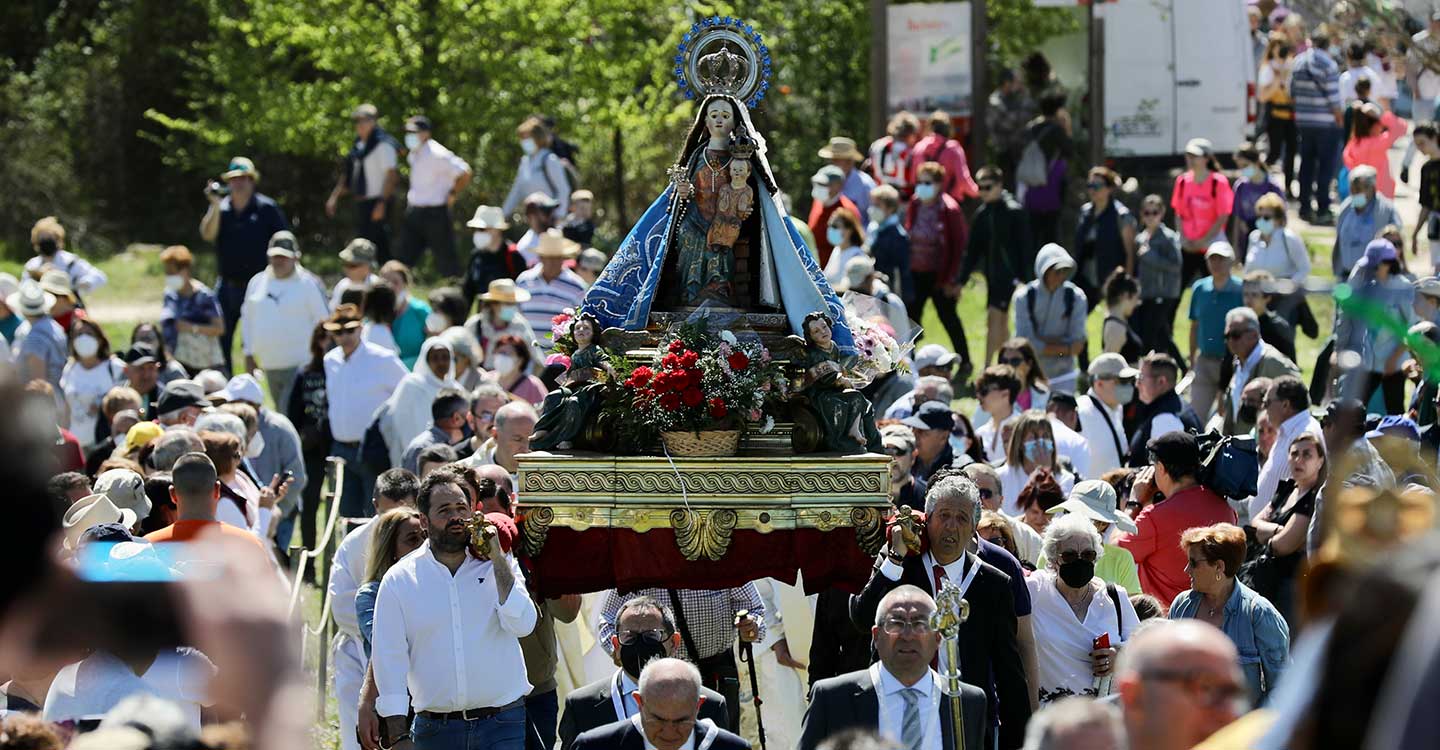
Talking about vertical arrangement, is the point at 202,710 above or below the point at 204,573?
below

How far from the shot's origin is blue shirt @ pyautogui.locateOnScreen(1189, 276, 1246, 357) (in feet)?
50.7

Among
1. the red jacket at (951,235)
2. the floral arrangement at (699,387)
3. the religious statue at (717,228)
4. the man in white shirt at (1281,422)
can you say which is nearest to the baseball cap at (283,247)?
the red jacket at (951,235)

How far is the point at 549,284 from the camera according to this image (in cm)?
1602

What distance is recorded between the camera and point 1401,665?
2283 mm

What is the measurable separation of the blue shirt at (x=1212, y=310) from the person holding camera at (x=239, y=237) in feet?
25.4

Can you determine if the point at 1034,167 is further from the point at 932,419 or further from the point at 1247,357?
the point at 932,419

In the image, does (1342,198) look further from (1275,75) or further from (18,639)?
(18,639)

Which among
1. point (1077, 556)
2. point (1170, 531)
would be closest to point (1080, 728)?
point (1077, 556)

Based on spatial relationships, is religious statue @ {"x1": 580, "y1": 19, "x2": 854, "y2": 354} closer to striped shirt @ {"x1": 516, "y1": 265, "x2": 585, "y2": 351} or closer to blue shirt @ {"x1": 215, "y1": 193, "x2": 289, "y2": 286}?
striped shirt @ {"x1": 516, "y1": 265, "x2": 585, "y2": 351}

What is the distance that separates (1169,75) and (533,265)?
27.7 feet

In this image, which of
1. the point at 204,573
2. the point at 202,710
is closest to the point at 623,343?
the point at 202,710

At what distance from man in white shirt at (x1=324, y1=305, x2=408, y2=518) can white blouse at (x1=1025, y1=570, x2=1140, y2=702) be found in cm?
615

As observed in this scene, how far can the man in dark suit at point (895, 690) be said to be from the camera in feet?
24.0

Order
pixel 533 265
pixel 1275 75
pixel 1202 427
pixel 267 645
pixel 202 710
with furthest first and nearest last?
pixel 1275 75, pixel 533 265, pixel 1202 427, pixel 202 710, pixel 267 645
